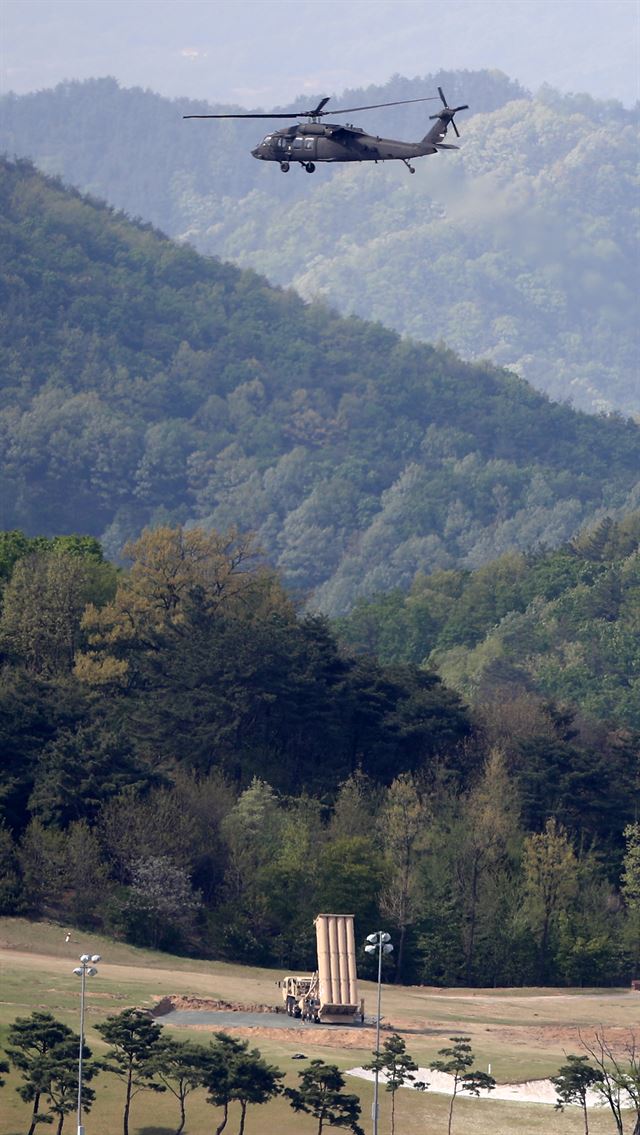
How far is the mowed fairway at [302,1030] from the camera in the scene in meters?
81.4

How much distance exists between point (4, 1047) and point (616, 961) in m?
53.8

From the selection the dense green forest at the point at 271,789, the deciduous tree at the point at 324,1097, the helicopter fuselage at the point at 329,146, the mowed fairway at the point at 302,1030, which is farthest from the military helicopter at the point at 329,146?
the dense green forest at the point at 271,789

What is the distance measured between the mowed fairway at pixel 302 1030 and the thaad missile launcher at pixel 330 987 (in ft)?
5.40

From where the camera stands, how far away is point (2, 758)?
128 metres

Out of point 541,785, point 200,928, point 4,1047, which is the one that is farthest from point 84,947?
point 541,785

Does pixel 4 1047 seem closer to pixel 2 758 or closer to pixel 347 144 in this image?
pixel 347 144

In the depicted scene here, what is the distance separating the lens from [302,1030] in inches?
3814

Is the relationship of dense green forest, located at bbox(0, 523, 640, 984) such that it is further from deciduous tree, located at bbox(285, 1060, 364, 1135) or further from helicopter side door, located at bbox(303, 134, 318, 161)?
helicopter side door, located at bbox(303, 134, 318, 161)

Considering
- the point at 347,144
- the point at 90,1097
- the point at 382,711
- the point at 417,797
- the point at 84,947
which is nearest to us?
the point at 90,1097

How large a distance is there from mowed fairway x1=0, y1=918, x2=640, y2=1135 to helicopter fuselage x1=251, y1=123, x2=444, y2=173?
32.1 m

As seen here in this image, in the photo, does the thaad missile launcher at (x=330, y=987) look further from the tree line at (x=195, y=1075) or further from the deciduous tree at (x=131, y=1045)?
the deciduous tree at (x=131, y=1045)

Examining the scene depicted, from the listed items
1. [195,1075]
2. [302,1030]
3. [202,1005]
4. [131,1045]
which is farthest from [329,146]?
[202,1005]

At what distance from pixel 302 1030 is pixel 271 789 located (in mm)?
41443

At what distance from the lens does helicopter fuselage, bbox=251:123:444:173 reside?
8962cm
